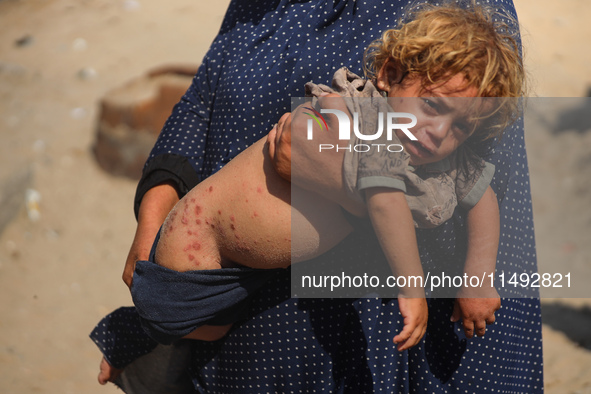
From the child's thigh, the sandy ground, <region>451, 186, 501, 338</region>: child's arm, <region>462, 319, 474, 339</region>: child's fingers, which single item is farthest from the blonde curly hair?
the sandy ground

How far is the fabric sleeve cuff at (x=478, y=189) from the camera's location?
4.51ft

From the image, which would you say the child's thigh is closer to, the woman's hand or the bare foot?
the woman's hand

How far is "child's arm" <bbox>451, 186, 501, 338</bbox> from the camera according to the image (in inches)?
55.6

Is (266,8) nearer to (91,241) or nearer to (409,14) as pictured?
(409,14)

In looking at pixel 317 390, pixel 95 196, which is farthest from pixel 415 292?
pixel 95 196

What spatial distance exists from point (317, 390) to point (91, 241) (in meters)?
2.87

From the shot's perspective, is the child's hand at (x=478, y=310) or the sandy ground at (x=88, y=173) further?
the sandy ground at (x=88, y=173)

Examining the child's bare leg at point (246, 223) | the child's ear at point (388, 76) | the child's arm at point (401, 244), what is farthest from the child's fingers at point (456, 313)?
the child's ear at point (388, 76)

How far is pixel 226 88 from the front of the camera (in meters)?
1.72

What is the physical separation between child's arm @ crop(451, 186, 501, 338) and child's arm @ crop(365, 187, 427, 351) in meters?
0.18

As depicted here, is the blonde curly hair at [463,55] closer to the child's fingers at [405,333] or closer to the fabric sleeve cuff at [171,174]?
the child's fingers at [405,333]

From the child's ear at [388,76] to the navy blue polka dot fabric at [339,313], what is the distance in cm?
15

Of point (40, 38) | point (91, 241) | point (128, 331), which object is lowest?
point (91, 241)

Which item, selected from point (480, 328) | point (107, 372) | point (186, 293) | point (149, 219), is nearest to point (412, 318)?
point (480, 328)
